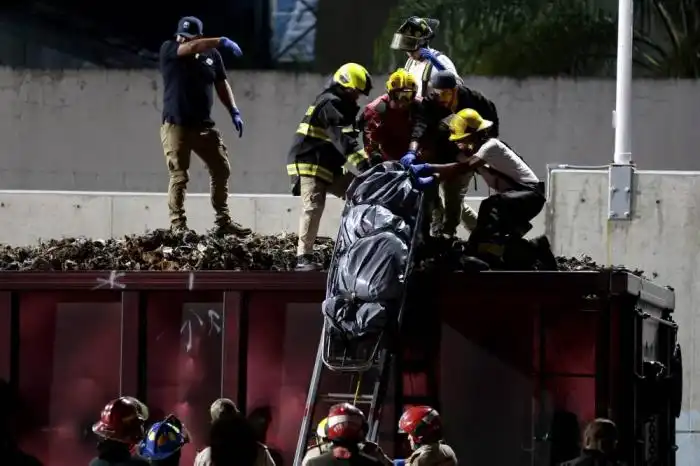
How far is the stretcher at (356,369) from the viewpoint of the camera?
7414mm

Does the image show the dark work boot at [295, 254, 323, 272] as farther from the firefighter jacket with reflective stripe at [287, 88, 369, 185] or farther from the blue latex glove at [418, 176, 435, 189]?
the blue latex glove at [418, 176, 435, 189]

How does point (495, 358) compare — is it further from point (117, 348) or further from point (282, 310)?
point (117, 348)

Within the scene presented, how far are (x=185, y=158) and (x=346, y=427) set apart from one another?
4.38 metres

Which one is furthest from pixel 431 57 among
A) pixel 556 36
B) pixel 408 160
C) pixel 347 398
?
pixel 556 36

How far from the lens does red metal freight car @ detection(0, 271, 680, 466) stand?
7.39m

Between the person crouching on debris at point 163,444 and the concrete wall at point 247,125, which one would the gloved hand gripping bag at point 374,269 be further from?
the concrete wall at point 247,125

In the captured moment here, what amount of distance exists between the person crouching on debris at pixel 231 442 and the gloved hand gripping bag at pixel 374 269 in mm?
880

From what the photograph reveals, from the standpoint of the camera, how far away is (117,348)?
8055 mm

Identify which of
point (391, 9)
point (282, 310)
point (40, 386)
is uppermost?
point (391, 9)

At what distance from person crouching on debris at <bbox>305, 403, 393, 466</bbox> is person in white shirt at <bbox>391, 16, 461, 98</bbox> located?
3.43m

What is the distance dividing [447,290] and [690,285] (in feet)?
16.4

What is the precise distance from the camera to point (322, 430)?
273 inches

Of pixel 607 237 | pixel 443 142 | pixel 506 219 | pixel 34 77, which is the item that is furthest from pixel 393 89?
pixel 34 77

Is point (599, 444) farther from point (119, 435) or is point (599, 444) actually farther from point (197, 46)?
point (197, 46)
